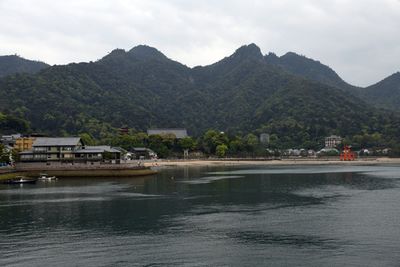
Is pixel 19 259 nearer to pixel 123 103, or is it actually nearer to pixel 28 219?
pixel 28 219

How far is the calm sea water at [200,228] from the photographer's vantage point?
20875mm

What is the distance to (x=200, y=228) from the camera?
27.8m

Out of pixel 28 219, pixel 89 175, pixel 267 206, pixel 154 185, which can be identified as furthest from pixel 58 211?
pixel 89 175

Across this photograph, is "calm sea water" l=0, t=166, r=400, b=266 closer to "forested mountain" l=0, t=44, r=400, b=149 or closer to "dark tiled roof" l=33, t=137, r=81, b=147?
"dark tiled roof" l=33, t=137, r=81, b=147

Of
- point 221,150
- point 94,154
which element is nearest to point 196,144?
point 221,150

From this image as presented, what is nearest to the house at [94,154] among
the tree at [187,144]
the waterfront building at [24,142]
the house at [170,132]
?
the waterfront building at [24,142]

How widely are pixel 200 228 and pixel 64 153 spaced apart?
5140cm

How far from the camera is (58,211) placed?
34.8 metres

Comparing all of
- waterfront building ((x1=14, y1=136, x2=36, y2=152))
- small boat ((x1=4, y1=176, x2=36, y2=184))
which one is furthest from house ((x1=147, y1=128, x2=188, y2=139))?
small boat ((x1=4, y1=176, x2=36, y2=184))

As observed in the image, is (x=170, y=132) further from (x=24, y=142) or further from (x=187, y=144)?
(x=24, y=142)

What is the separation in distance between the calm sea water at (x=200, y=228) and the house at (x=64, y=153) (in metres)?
25.9

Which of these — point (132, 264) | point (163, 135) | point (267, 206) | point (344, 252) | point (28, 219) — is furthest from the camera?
point (163, 135)

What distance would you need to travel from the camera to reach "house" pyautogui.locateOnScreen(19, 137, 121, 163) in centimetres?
7356

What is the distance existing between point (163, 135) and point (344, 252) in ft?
345
